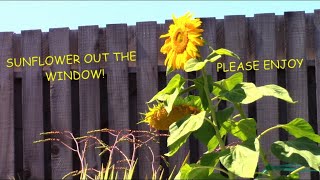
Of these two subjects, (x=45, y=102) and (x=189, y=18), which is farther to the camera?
(x=45, y=102)

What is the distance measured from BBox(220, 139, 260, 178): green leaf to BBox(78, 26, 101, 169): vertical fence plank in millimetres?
2306

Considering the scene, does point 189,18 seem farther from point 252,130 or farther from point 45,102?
point 45,102

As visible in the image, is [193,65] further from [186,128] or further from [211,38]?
[211,38]

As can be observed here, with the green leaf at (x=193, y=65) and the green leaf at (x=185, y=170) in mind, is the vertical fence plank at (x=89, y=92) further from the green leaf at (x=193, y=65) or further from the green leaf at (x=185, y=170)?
the green leaf at (x=193, y=65)

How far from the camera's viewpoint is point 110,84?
13.7 ft

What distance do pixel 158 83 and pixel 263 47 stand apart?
2.51 ft

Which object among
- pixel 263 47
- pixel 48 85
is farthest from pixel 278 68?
pixel 48 85

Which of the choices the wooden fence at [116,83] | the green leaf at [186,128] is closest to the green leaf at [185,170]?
the green leaf at [186,128]

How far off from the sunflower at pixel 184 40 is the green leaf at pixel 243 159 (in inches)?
13.3

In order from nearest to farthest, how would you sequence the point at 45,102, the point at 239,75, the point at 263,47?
the point at 239,75 → the point at 263,47 → the point at 45,102

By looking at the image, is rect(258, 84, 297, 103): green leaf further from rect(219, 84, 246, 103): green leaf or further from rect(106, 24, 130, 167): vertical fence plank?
rect(106, 24, 130, 167): vertical fence plank

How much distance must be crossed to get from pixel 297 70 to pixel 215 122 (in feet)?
7.01

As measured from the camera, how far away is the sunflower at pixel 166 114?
83.0 inches

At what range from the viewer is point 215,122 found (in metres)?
2.07
